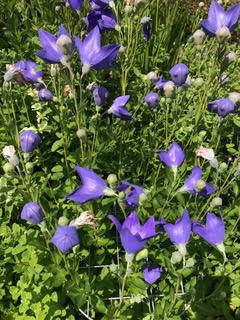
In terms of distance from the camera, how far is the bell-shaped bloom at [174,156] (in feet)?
6.23

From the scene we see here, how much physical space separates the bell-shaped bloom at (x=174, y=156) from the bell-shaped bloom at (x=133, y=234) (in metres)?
0.59

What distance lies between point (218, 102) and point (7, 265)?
1726 mm

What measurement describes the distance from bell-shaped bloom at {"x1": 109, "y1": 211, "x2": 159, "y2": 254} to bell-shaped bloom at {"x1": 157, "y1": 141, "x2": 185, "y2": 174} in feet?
1.92

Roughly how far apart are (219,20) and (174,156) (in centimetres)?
76

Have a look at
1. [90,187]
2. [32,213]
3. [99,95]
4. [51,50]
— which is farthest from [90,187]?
[51,50]

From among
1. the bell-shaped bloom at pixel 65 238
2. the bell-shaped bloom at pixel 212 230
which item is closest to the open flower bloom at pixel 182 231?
the bell-shaped bloom at pixel 212 230

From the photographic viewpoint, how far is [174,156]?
191 cm

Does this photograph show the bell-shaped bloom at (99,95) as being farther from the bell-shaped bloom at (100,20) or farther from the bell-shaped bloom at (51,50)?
the bell-shaped bloom at (100,20)

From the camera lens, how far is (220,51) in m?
1.78

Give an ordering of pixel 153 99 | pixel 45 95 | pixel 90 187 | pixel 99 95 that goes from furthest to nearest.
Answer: pixel 153 99, pixel 45 95, pixel 99 95, pixel 90 187

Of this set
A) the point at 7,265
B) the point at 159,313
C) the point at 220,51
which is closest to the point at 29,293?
the point at 7,265

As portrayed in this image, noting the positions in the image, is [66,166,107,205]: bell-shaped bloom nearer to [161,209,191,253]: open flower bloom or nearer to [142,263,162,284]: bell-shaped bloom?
[161,209,191,253]: open flower bloom

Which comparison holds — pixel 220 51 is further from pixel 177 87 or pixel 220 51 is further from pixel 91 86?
pixel 91 86

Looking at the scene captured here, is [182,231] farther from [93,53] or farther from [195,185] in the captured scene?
[93,53]
